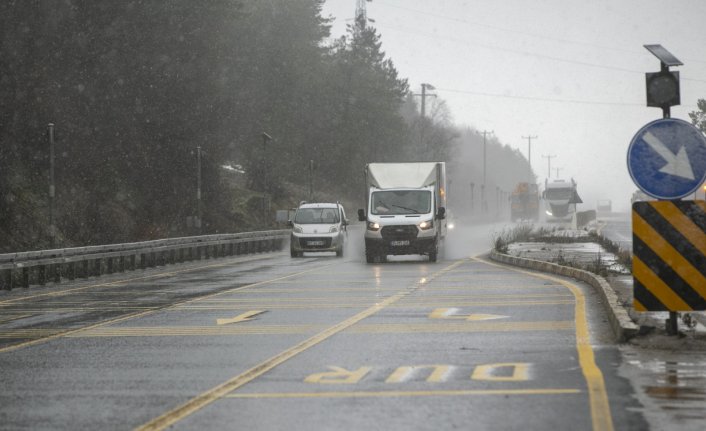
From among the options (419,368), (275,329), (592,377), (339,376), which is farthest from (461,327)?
(592,377)

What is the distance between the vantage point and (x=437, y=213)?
36.4m

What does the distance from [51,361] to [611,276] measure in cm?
1363

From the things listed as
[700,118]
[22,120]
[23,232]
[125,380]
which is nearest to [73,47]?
[22,120]

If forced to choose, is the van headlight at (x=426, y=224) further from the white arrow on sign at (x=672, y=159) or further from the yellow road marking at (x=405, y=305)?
the white arrow on sign at (x=672, y=159)

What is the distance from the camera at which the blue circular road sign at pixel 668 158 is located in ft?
40.5

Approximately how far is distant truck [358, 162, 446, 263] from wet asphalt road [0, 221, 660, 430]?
12136 millimetres

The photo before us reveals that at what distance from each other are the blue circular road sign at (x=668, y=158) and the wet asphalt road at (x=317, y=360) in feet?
5.81

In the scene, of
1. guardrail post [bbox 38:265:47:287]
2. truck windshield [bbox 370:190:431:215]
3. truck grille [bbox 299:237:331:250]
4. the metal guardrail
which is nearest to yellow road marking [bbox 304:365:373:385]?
the metal guardrail

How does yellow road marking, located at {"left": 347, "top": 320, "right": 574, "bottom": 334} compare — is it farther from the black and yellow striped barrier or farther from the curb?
the black and yellow striped barrier

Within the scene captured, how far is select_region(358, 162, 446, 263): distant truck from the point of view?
35.4 m

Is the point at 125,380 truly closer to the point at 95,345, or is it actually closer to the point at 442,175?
the point at 95,345

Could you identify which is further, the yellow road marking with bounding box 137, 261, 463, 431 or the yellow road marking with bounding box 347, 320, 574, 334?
the yellow road marking with bounding box 347, 320, 574, 334

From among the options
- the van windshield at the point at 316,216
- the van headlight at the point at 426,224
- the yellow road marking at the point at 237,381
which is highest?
the van windshield at the point at 316,216

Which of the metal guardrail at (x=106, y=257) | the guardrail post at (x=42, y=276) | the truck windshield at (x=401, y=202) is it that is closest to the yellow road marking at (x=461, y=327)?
the metal guardrail at (x=106, y=257)
